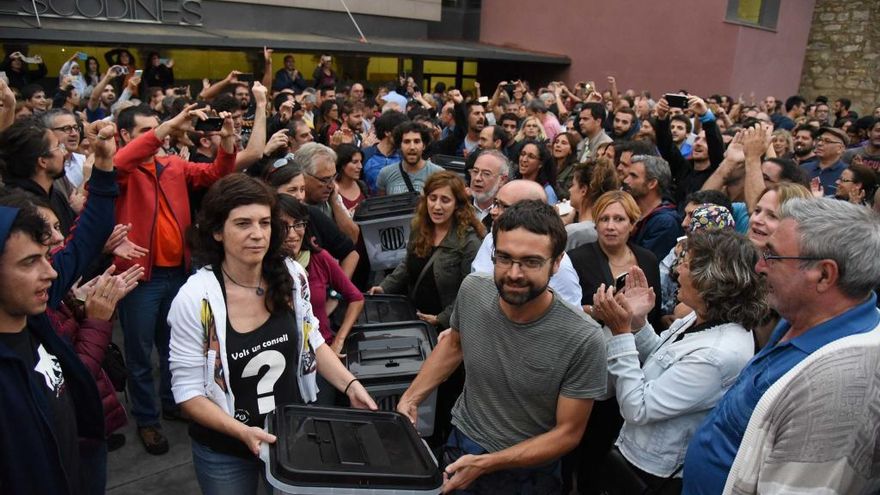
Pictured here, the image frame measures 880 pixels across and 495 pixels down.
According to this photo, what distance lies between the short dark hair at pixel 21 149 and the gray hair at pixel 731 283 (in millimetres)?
3501

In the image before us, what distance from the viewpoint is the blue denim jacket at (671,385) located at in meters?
2.34

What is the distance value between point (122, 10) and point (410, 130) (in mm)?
9967

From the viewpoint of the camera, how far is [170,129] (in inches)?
145

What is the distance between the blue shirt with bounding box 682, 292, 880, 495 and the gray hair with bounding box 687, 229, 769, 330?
31 cm

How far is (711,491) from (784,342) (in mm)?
547

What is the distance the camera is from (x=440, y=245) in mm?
3949

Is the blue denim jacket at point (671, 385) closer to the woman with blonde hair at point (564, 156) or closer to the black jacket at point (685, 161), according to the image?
the black jacket at point (685, 161)

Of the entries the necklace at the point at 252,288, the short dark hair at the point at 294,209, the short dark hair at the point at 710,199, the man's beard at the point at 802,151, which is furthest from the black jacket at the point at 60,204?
the man's beard at the point at 802,151

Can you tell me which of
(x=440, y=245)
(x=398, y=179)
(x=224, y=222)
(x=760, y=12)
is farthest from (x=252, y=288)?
(x=760, y=12)

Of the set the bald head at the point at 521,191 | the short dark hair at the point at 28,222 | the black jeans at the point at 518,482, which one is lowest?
the black jeans at the point at 518,482

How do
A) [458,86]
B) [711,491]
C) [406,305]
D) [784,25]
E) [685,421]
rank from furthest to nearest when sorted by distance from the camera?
→ [458,86] < [784,25] < [406,305] < [685,421] < [711,491]

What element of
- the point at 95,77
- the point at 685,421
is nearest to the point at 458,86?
the point at 95,77

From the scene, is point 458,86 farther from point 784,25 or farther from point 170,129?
point 170,129

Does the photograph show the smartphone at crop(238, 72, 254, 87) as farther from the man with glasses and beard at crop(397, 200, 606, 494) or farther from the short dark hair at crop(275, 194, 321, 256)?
the man with glasses and beard at crop(397, 200, 606, 494)
